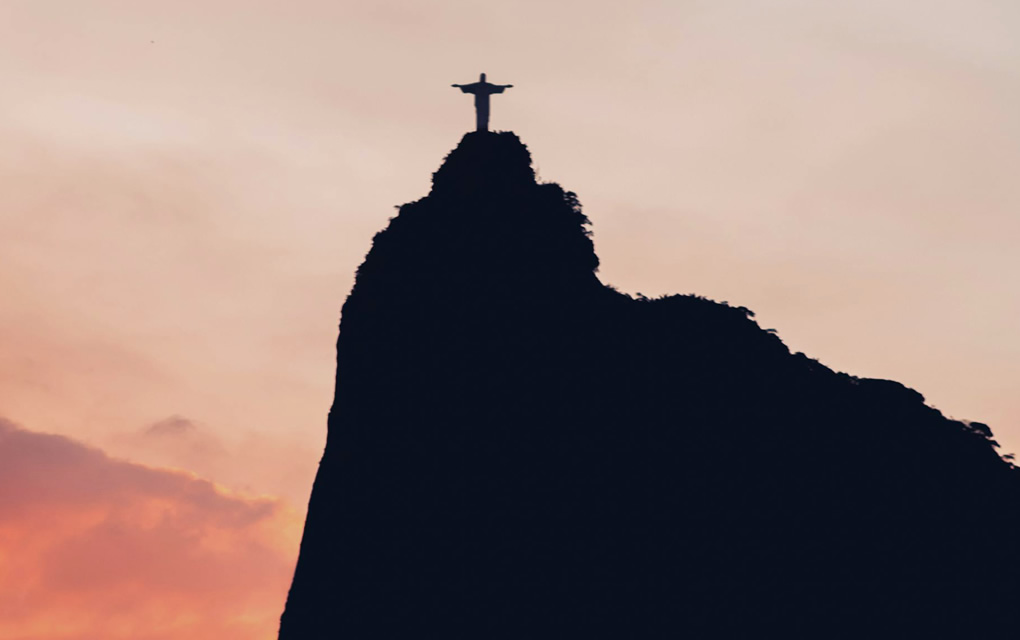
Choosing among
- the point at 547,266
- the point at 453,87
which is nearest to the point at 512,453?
the point at 547,266

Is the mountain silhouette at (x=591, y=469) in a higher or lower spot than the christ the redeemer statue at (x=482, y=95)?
lower

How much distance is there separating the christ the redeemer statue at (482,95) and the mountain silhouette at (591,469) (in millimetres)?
690

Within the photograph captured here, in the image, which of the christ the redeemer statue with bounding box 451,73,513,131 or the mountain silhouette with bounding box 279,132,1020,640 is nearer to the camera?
the mountain silhouette with bounding box 279,132,1020,640

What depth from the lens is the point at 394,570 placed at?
59562 mm

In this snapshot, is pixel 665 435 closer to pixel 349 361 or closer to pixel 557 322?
pixel 557 322

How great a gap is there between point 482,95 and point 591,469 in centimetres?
1405

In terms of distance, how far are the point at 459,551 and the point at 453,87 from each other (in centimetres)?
1637

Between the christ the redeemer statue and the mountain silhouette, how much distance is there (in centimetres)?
69

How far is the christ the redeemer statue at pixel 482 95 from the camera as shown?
61.3m

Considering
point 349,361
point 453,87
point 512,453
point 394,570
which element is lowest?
point 394,570

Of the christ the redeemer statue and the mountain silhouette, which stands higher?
the christ the redeemer statue

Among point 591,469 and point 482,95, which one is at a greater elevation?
point 482,95

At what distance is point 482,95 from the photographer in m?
62.2

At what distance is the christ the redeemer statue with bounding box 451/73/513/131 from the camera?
61.3 meters
